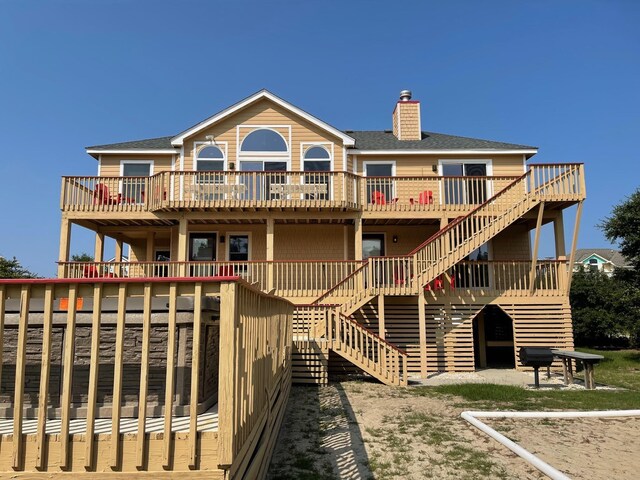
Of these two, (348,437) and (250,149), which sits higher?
(250,149)

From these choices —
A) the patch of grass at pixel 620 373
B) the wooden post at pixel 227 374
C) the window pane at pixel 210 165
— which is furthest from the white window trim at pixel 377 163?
the wooden post at pixel 227 374

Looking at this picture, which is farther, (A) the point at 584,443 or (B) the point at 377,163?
(B) the point at 377,163

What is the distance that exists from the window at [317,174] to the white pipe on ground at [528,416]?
29.7 ft

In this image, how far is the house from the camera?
4.45 metres

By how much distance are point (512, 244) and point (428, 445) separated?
12.8 meters

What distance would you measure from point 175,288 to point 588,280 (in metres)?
30.1

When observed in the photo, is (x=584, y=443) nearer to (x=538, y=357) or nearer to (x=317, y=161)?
(x=538, y=357)

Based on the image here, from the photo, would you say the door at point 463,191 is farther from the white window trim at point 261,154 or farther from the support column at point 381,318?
the white window trim at point 261,154

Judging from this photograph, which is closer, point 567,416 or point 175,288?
point 175,288

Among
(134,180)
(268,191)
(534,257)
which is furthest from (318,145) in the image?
(534,257)

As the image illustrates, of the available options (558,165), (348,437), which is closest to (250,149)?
(558,165)

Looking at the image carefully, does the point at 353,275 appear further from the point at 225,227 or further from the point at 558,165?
the point at 558,165

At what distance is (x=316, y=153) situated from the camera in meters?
16.8

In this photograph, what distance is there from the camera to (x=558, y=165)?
1372 cm
